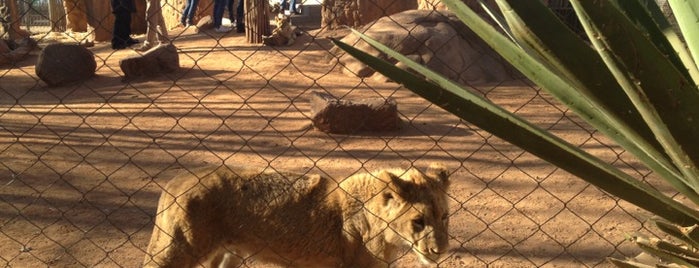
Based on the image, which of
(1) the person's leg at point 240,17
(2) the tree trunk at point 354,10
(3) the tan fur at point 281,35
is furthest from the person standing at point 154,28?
(2) the tree trunk at point 354,10

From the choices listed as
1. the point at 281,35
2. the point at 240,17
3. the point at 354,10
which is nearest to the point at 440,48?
the point at 281,35

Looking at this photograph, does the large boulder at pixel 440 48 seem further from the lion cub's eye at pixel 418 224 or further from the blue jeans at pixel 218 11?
the lion cub's eye at pixel 418 224

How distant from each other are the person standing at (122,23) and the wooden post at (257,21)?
7.66ft

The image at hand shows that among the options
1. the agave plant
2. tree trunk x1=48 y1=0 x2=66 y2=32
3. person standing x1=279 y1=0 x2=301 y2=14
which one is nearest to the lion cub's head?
the agave plant

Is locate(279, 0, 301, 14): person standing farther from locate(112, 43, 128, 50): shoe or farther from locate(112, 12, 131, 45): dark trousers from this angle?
locate(112, 43, 128, 50): shoe

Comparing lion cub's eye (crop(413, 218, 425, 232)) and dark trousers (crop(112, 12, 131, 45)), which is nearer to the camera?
lion cub's eye (crop(413, 218, 425, 232))

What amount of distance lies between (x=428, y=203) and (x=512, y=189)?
7.73 ft

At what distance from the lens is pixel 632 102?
1.66m

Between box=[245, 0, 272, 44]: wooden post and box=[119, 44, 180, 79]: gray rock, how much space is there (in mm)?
2792

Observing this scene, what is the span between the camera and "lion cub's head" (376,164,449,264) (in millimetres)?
3834

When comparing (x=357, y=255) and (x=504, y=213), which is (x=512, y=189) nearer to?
(x=504, y=213)

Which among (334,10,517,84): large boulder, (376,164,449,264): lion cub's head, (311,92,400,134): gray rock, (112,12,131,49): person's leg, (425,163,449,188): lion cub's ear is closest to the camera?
(376,164,449,264): lion cub's head

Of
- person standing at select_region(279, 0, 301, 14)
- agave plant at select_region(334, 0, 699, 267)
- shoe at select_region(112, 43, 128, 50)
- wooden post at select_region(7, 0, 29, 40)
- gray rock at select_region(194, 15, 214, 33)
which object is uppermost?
agave plant at select_region(334, 0, 699, 267)

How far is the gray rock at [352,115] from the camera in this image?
771cm
